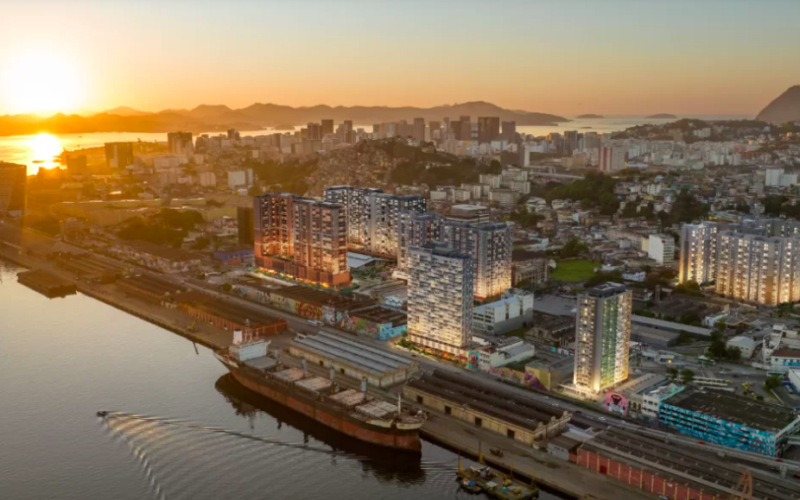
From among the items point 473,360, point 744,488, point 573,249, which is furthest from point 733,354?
point 573,249

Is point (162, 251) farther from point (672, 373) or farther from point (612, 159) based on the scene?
point (612, 159)

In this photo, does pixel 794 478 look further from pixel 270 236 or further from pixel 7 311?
pixel 7 311

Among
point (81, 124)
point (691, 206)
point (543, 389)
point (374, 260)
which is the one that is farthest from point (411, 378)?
point (81, 124)

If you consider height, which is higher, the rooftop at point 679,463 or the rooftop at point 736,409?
the rooftop at point 736,409

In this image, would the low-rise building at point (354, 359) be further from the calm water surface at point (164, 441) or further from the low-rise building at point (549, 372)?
the low-rise building at point (549, 372)

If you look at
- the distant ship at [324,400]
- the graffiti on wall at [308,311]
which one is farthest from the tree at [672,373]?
the graffiti on wall at [308,311]
